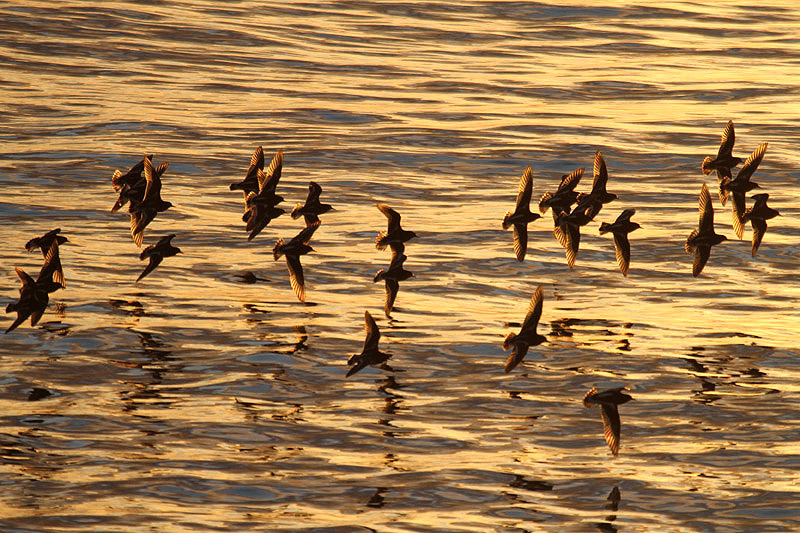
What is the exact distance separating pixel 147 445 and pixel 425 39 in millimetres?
36570

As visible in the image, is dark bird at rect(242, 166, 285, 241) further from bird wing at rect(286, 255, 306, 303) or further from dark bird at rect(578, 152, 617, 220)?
dark bird at rect(578, 152, 617, 220)

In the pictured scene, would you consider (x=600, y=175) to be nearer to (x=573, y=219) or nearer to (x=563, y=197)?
(x=563, y=197)

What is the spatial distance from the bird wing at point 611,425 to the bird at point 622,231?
4040 mm

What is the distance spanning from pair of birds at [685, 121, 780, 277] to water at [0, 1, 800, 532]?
1179 millimetres

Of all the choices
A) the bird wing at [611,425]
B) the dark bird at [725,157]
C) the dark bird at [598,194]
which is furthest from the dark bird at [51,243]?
the dark bird at [725,157]

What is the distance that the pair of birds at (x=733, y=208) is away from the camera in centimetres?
1691

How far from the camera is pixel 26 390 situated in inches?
563

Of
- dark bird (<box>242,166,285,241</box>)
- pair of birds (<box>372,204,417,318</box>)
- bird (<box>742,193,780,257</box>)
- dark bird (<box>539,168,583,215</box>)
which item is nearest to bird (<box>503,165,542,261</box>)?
dark bird (<box>539,168,583,215</box>)

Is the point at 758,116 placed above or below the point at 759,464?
above

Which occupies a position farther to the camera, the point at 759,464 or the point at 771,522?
the point at 759,464

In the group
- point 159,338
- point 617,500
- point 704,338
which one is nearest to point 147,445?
point 159,338

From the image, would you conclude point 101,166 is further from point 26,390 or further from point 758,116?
point 758,116

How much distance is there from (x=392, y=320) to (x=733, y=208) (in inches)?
202

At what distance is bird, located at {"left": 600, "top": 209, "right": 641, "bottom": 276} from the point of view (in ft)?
55.1
